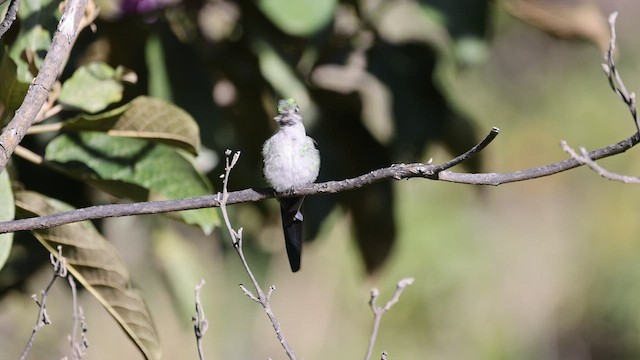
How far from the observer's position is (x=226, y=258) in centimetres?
286

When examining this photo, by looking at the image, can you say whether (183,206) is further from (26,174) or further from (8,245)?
(26,174)

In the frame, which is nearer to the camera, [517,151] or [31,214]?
[31,214]

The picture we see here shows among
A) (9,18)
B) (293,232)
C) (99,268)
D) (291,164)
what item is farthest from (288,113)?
(9,18)

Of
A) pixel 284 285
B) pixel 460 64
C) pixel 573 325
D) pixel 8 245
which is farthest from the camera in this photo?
pixel 573 325

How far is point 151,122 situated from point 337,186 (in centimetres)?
67

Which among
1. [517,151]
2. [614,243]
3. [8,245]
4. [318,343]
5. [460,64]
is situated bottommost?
[8,245]

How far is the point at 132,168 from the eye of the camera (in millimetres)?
2123

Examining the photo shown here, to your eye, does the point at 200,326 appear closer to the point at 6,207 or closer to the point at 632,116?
the point at 6,207

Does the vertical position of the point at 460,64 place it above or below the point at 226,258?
above

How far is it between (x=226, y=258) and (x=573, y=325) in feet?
22.0

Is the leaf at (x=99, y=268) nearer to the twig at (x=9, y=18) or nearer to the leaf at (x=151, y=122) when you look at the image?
the leaf at (x=151, y=122)

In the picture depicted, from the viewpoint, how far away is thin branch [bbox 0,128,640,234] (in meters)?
1.33

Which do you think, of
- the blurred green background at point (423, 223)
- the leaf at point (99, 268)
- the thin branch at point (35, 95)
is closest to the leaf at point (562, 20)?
the blurred green background at point (423, 223)

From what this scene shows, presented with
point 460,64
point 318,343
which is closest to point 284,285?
point 318,343
